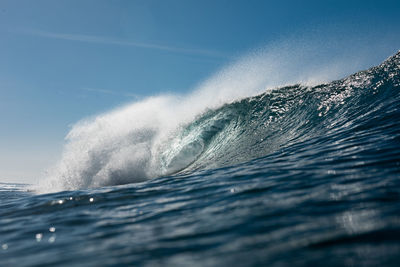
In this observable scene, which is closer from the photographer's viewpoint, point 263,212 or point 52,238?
point 263,212

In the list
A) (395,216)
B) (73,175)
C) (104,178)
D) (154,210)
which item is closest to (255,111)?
(104,178)

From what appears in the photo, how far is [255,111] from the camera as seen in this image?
13.3 metres

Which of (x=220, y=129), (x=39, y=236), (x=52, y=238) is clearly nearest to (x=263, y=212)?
(x=52, y=238)

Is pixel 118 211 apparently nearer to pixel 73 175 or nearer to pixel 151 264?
pixel 151 264

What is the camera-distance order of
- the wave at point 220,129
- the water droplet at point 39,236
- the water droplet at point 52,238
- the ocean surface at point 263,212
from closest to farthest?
the ocean surface at point 263,212, the water droplet at point 52,238, the water droplet at point 39,236, the wave at point 220,129

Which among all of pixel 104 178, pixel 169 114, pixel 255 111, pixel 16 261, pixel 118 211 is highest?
pixel 169 114

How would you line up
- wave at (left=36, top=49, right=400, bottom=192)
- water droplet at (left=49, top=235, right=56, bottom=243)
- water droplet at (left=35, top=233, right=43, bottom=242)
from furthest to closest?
wave at (left=36, top=49, right=400, bottom=192)
water droplet at (left=35, top=233, right=43, bottom=242)
water droplet at (left=49, top=235, right=56, bottom=243)

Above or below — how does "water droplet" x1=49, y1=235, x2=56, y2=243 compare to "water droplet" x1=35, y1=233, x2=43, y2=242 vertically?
below

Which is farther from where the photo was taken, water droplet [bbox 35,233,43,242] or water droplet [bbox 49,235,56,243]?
water droplet [bbox 35,233,43,242]

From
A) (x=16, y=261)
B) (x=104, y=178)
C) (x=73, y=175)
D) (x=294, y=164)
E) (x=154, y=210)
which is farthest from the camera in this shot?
(x=73, y=175)

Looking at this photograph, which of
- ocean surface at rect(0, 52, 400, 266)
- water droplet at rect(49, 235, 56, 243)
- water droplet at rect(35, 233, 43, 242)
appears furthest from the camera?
water droplet at rect(35, 233, 43, 242)

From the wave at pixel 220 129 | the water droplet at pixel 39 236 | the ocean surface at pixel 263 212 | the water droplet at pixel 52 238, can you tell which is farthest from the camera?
the wave at pixel 220 129

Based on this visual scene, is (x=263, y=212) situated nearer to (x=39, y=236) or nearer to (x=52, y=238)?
(x=52, y=238)

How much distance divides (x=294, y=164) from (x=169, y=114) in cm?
1141
